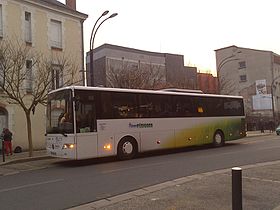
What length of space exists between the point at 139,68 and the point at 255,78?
33116 millimetres

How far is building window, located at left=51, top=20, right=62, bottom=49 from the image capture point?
27750 millimetres

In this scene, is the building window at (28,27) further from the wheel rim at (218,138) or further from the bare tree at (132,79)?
the wheel rim at (218,138)

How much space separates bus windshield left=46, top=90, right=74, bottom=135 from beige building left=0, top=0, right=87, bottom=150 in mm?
8288

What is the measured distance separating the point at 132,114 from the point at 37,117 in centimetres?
1071

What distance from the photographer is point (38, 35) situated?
26484mm

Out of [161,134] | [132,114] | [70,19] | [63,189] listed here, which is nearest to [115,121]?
[132,114]

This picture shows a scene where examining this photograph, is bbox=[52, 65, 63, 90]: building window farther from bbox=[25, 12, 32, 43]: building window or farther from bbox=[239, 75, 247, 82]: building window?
bbox=[239, 75, 247, 82]: building window

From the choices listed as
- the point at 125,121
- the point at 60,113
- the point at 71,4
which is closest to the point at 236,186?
the point at 60,113

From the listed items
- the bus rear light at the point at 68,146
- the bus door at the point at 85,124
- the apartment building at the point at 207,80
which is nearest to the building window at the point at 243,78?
the apartment building at the point at 207,80

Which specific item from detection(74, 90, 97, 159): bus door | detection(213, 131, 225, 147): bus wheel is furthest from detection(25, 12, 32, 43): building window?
detection(213, 131, 225, 147): bus wheel

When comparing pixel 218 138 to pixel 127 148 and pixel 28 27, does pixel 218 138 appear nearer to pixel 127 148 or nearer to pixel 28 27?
pixel 127 148

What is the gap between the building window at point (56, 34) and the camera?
91.0 ft

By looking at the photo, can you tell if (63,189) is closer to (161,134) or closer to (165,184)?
(165,184)

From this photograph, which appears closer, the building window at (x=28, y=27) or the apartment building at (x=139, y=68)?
the building window at (x=28, y=27)
